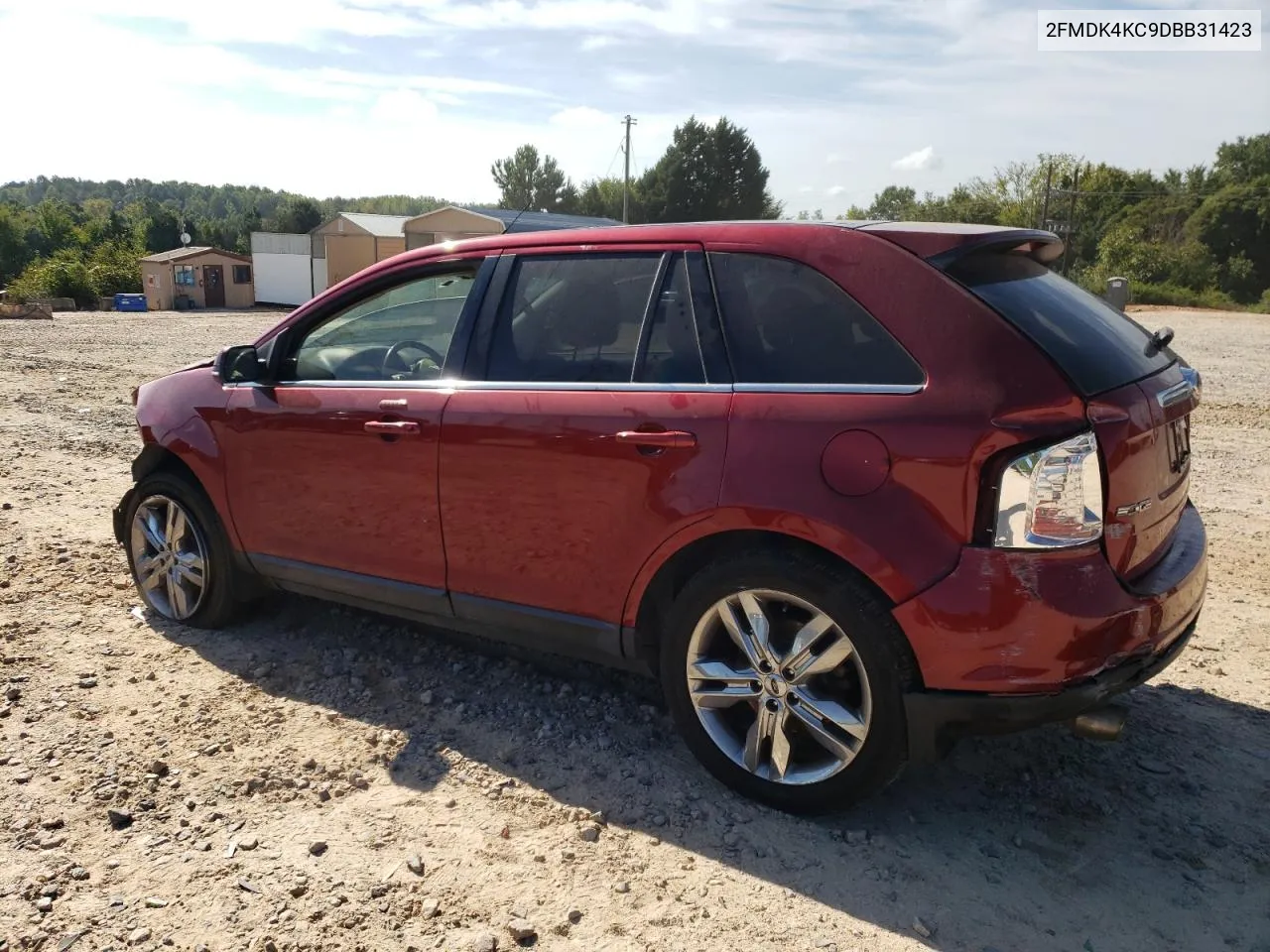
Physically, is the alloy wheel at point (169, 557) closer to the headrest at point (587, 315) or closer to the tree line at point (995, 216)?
the headrest at point (587, 315)

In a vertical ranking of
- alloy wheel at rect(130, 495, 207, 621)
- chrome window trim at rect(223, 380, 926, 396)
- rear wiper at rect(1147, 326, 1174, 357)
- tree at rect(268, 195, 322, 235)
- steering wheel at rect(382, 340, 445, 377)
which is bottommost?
alloy wheel at rect(130, 495, 207, 621)

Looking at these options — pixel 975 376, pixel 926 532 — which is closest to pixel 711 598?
pixel 926 532

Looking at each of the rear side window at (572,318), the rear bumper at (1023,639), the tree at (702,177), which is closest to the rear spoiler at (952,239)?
the rear side window at (572,318)

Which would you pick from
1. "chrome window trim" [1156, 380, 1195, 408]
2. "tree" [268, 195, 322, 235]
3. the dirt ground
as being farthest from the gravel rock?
"tree" [268, 195, 322, 235]

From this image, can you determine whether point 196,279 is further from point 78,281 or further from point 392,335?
point 392,335

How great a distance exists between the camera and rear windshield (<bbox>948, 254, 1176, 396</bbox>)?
106 inches

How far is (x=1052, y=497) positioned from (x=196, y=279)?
4778 centimetres

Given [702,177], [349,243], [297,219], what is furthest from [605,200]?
[349,243]

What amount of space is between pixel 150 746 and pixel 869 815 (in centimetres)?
252

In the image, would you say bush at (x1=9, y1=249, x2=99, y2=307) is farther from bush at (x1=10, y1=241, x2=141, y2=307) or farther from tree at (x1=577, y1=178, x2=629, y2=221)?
tree at (x1=577, y1=178, x2=629, y2=221)

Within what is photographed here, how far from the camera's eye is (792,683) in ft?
9.61

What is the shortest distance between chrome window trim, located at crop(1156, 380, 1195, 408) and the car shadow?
1294 mm

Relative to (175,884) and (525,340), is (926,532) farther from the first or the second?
(175,884)

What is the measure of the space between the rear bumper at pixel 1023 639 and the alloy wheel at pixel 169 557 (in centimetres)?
327
